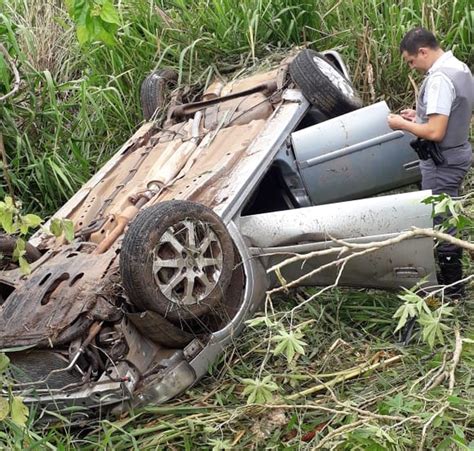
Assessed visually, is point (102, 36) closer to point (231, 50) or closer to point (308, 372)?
point (308, 372)

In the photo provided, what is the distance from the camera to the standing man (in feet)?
12.2

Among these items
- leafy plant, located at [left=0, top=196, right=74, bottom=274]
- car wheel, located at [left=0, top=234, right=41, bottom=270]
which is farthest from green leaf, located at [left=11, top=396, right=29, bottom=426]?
car wheel, located at [left=0, top=234, right=41, bottom=270]

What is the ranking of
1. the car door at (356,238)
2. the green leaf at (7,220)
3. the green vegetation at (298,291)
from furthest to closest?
the car door at (356,238) → the green vegetation at (298,291) → the green leaf at (7,220)

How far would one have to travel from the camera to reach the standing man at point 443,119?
372cm

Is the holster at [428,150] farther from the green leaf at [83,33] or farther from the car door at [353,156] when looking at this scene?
the green leaf at [83,33]

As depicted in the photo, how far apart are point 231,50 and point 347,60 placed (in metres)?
0.89

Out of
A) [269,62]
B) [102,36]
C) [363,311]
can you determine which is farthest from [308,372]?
[269,62]

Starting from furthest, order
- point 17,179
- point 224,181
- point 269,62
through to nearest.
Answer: point 17,179 → point 269,62 → point 224,181

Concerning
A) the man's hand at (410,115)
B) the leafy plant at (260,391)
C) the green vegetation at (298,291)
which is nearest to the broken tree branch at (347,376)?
the green vegetation at (298,291)

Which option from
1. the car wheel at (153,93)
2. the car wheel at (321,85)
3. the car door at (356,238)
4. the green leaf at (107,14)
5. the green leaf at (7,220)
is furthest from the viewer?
the car wheel at (153,93)

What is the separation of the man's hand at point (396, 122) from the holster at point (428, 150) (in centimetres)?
11

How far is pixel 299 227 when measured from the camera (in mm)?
3537

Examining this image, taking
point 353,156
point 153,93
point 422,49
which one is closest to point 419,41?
point 422,49

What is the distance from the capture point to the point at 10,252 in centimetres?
369
